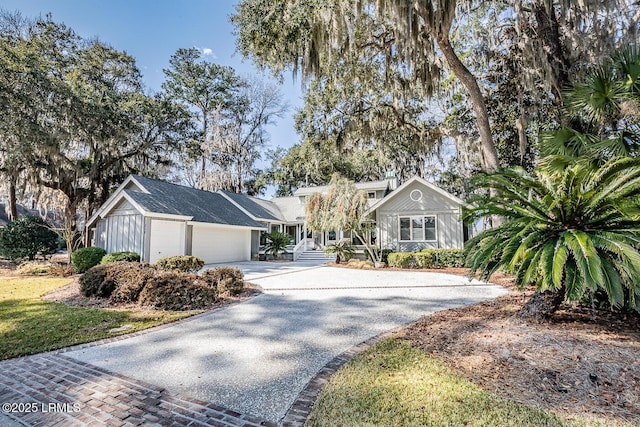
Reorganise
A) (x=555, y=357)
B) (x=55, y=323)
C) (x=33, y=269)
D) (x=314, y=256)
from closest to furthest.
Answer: (x=555, y=357) < (x=55, y=323) < (x=33, y=269) < (x=314, y=256)

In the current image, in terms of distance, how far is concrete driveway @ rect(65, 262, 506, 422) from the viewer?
3385 mm

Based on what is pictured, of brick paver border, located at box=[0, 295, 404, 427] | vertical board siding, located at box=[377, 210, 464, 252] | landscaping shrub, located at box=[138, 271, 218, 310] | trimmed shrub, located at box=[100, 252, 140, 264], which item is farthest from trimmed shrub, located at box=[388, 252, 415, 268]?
brick paver border, located at box=[0, 295, 404, 427]

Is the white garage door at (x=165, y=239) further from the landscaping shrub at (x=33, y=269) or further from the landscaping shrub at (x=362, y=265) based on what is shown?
the landscaping shrub at (x=362, y=265)

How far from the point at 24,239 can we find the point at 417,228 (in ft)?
64.5

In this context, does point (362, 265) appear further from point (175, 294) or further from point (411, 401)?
point (411, 401)

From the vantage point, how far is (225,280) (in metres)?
8.44

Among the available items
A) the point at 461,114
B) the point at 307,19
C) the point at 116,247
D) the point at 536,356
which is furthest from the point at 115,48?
the point at 536,356

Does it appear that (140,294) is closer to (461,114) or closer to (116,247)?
(116,247)

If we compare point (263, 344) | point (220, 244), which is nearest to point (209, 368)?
point (263, 344)

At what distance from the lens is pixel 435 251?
15.5 metres

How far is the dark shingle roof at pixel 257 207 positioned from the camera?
22.9 metres

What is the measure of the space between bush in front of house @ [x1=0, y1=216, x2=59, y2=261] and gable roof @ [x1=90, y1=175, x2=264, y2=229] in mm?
2725

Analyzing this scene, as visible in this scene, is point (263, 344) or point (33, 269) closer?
point (263, 344)

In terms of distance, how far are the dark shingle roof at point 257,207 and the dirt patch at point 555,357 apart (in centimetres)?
1881
